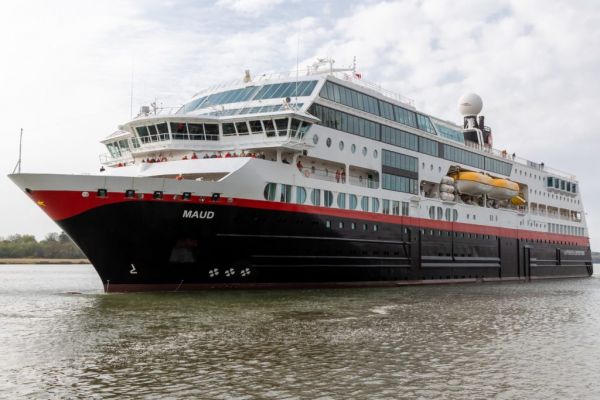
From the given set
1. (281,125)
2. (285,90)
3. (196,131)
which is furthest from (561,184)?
(196,131)

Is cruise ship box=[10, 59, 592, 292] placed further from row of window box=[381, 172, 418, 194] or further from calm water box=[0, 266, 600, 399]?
calm water box=[0, 266, 600, 399]

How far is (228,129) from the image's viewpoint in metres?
30.5

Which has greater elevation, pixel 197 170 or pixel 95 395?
pixel 197 170

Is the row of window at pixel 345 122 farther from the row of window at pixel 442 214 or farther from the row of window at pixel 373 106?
the row of window at pixel 442 214

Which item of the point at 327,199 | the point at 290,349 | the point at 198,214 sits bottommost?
the point at 290,349

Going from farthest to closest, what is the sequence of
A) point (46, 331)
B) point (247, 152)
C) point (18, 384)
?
point (247, 152)
point (46, 331)
point (18, 384)

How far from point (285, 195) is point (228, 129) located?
4.56m

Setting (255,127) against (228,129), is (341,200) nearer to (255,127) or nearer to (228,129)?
(255,127)

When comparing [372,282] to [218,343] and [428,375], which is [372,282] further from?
[428,375]

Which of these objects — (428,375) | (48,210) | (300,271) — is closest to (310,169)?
(300,271)

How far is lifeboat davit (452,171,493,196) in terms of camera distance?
43.9m

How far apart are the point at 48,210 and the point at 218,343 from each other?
13.4 meters

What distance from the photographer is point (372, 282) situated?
3388 cm

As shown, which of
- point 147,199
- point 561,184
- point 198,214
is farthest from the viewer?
point 561,184
